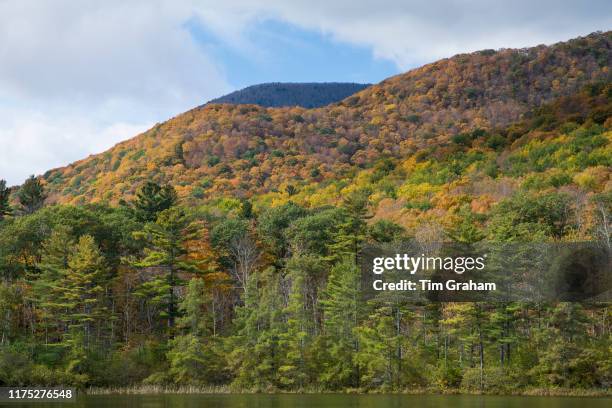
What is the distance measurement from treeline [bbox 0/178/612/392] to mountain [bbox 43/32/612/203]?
118ft

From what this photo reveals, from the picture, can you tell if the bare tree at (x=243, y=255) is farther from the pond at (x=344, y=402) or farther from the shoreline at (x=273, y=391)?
the pond at (x=344, y=402)

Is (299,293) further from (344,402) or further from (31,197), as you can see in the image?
(31,197)

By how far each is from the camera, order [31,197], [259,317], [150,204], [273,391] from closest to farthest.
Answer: [273,391] → [259,317] → [150,204] → [31,197]

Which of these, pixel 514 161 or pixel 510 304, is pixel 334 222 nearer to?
pixel 510 304

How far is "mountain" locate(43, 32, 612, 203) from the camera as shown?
4574 inches

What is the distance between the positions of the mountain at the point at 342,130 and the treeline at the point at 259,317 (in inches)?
1412

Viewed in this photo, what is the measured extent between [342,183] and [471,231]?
181 feet

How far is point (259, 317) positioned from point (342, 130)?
89530mm

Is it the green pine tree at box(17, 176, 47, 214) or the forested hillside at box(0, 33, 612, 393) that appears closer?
the forested hillside at box(0, 33, 612, 393)

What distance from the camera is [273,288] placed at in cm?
5403

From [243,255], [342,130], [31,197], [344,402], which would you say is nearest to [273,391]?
[344,402]

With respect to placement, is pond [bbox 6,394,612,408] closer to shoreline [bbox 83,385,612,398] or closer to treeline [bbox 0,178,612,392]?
shoreline [bbox 83,385,612,398]

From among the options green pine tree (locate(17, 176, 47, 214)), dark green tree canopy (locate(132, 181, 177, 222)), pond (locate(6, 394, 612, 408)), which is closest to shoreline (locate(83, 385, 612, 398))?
pond (locate(6, 394, 612, 408))

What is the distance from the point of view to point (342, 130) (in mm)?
139000
